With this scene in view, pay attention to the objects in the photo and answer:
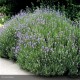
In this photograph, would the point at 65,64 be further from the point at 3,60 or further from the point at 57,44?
the point at 3,60

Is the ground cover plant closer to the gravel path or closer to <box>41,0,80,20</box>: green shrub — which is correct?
the gravel path

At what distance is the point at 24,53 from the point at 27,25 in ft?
2.67

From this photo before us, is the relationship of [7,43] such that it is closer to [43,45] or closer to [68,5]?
[43,45]

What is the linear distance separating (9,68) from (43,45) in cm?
75

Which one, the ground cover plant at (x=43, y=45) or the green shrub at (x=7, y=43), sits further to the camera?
the green shrub at (x=7, y=43)

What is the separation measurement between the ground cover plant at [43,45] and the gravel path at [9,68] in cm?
9

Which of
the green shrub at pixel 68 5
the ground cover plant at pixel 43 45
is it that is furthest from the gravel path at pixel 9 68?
the green shrub at pixel 68 5

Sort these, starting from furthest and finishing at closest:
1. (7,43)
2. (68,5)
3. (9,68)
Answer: (68,5) → (7,43) → (9,68)

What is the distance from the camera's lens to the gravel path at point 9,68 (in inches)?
193

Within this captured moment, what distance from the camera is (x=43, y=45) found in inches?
191

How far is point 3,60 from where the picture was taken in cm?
553

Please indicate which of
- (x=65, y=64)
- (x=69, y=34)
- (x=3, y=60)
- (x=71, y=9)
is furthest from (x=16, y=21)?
(x=71, y=9)

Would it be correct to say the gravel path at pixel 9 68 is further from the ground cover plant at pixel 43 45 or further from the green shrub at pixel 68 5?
the green shrub at pixel 68 5

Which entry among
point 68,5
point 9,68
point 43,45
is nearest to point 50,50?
point 43,45
